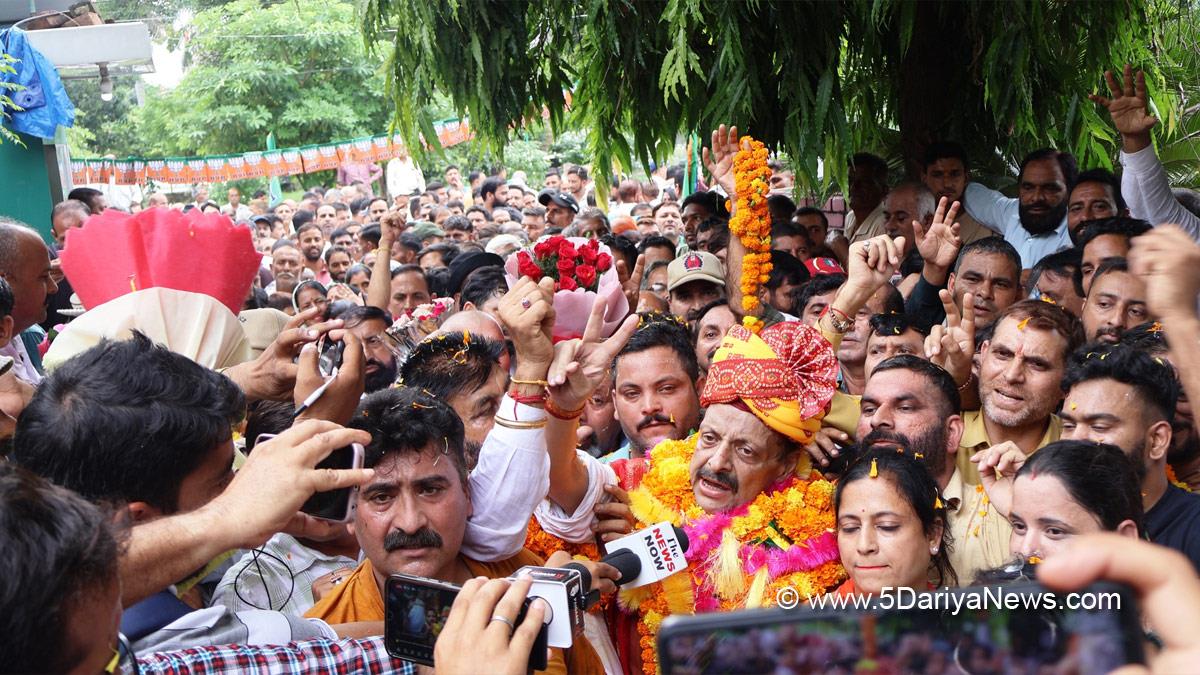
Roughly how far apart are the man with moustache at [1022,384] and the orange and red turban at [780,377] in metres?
0.70

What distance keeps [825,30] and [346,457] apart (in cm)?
397

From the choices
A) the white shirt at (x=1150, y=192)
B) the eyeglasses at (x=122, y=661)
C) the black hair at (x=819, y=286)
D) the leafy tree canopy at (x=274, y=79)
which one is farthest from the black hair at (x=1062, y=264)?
the leafy tree canopy at (x=274, y=79)

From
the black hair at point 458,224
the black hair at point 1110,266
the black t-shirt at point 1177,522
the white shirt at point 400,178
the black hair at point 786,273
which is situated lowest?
the white shirt at point 400,178

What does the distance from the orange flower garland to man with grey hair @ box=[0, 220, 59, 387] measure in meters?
2.75

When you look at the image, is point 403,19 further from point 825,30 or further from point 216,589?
point 216,589

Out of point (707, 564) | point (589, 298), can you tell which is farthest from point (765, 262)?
point (707, 564)

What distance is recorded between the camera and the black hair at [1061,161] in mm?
5434

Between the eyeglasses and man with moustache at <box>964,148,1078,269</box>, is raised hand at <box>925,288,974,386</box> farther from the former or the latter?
the eyeglasses

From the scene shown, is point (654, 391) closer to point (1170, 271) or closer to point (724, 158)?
point (724, 158)

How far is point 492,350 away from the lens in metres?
3.46

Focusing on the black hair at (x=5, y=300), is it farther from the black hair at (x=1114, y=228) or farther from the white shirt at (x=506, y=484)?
the black hair at (x=1114, y=228)

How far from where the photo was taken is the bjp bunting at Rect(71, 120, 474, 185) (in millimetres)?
18547

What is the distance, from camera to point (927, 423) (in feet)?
11.0

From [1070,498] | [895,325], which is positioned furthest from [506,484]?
[895,325]
